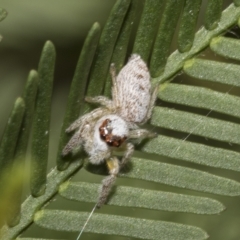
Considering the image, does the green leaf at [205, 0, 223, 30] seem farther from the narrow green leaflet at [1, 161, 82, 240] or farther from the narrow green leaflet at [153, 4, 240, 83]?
the narrow green leaflet at [1, 161, 82, 240]

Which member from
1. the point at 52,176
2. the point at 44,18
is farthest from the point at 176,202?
the point at 44,18

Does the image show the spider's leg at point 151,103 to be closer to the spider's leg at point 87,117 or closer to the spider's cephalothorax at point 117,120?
the spider's cephalothorax at point 117,120

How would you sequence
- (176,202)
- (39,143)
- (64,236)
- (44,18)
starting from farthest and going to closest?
(44,18), (64,236), (176,202), (39,143)

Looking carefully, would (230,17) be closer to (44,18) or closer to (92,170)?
(92,170)

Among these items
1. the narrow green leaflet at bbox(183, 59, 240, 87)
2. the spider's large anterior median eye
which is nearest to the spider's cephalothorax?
the spider's large anterior median eye

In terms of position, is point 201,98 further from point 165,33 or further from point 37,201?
point 37,201

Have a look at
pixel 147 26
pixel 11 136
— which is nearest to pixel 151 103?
pixel 147 26
